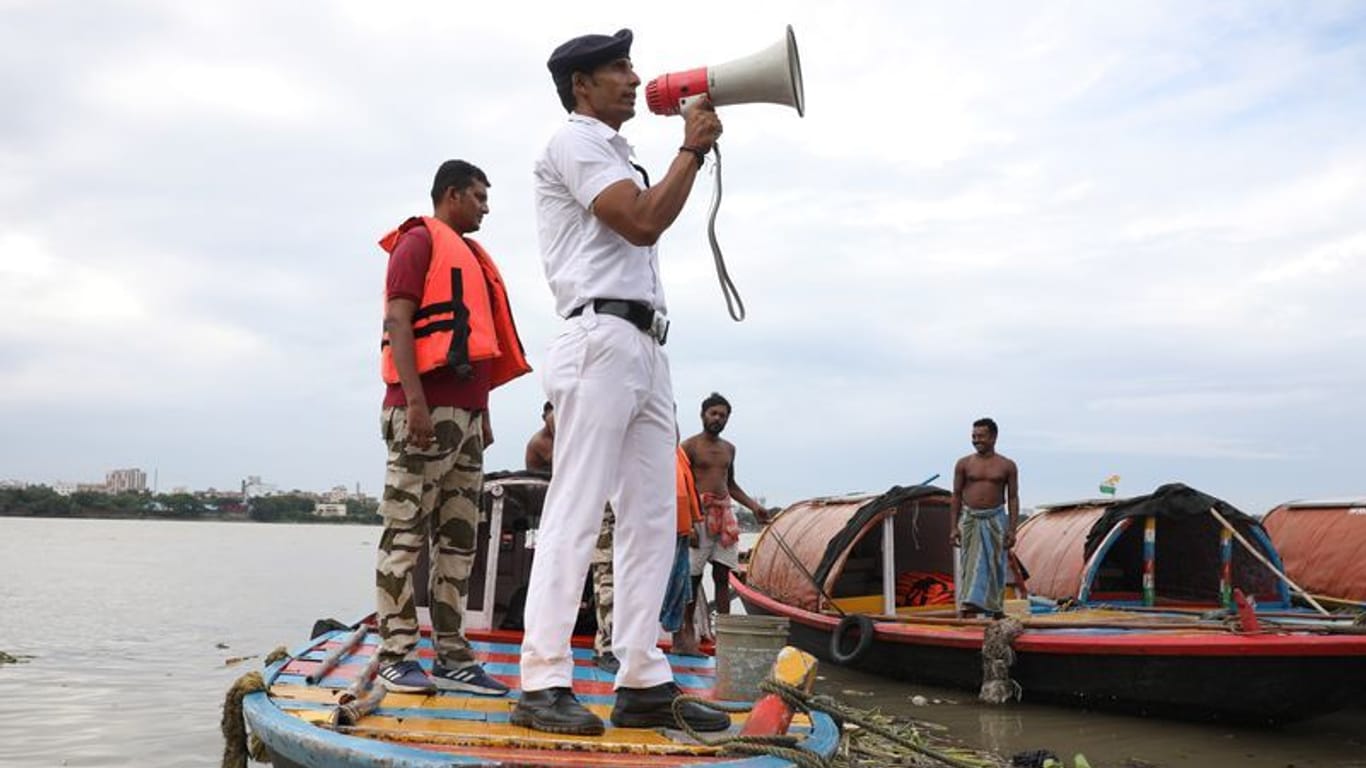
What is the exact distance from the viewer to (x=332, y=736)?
9.95ft

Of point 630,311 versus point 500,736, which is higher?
point 630,311

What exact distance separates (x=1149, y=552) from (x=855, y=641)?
9.69 ft

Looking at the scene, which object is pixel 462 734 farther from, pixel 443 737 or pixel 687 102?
pixel 687 102

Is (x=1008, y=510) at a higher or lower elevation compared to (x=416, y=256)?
lower

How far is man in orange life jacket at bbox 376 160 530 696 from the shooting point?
408cm

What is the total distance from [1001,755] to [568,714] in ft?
14.0

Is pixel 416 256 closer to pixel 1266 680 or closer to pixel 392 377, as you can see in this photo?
pixel 392 377

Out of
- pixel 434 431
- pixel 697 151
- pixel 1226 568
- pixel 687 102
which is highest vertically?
pixel 687 102

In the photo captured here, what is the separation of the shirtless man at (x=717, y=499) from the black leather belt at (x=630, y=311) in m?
4.97

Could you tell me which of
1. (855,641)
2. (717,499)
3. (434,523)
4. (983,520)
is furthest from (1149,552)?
(434,523)

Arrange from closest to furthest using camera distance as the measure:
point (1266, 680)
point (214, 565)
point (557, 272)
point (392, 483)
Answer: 1. point (557, 272)
2. point (392, 483)
3. point (1266, 680)
4. point (214, 565)

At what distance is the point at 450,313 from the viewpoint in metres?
4.22

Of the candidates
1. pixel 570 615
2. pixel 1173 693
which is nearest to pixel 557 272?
pixel 570 615

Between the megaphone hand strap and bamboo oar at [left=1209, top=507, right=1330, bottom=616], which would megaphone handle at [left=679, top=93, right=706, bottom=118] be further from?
bamboo oar at [left=1209, top=507, right=1330, bottom=616]
